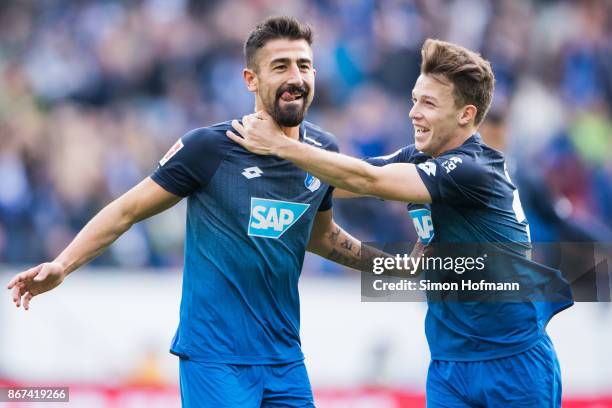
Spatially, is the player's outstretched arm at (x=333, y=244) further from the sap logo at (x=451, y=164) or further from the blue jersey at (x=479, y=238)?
the sap logo at (x=451, y=164)

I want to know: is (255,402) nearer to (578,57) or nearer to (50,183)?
(50,183)

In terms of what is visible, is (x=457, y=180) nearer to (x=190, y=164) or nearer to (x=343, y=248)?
(x=343, y=248)

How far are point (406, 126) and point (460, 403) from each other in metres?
7.46

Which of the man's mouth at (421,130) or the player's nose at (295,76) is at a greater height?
the player's nose at (295,76)

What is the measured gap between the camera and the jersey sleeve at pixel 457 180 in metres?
5.48

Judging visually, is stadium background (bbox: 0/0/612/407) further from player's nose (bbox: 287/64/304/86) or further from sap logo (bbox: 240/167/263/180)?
sap logo (bbox: 240/167/263/180)

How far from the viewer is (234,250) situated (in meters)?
5.50

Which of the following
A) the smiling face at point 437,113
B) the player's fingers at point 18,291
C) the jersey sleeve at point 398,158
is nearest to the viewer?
the player's fingers at point 18,291

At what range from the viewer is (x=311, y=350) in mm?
10281

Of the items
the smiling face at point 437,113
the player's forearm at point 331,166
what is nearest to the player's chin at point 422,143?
the smiling face at point 437,113

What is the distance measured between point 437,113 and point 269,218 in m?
1.01

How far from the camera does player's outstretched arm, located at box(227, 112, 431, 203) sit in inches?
211

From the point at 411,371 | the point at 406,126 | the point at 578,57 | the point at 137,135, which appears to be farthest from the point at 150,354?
the point at 578,57

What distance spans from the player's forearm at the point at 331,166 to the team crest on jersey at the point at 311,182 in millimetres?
283
